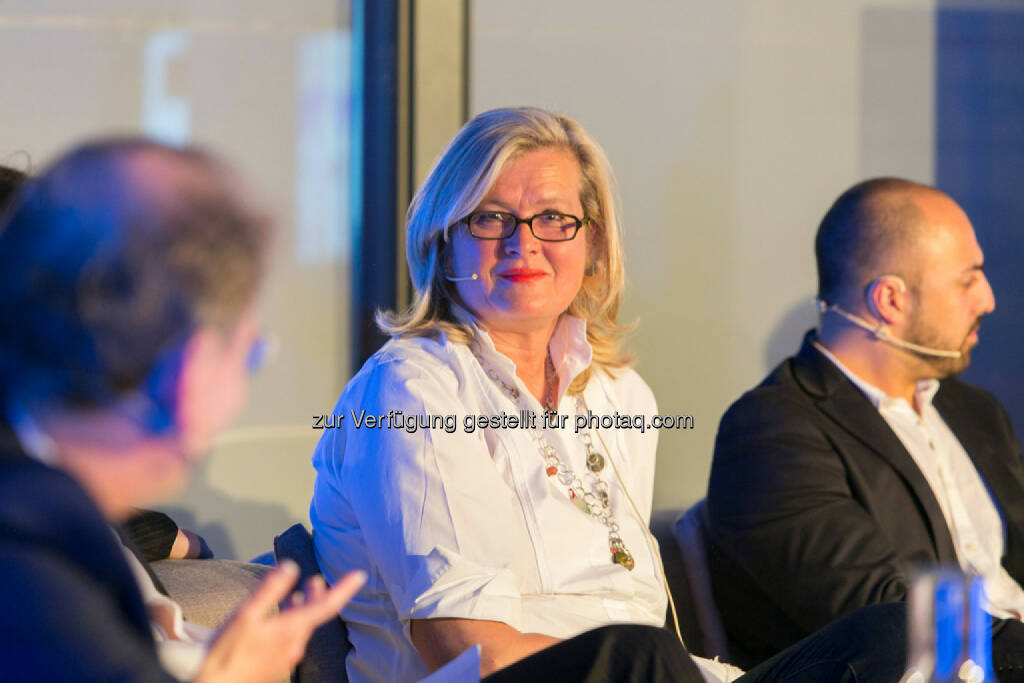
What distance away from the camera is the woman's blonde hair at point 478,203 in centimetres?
230

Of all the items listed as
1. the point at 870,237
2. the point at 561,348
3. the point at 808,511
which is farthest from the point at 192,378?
the point at 870,237

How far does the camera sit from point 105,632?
0.78 m

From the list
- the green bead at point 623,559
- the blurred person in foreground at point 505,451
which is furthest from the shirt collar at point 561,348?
the green bead at point 623,559

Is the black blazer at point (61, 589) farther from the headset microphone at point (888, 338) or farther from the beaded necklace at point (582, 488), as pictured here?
the headset microphone at point (888, 338)

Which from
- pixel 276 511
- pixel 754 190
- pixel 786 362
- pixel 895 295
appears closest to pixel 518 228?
pixel 786 362

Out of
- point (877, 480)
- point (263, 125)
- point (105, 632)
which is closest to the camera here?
point (105, 632)

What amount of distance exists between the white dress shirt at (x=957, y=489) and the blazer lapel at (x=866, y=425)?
0.16 feet

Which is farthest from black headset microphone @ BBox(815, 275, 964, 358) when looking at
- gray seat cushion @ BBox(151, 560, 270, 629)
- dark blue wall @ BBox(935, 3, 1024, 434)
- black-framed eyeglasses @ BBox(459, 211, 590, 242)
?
gray seat cushion @ BBox(151, 560, 270, 629)

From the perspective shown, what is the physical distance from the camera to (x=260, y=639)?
2.81 ft

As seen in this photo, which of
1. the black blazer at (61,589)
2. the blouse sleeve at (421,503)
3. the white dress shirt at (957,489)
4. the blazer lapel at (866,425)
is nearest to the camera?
the black blazer at (61,589)

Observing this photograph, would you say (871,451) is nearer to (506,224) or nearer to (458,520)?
(506,224)

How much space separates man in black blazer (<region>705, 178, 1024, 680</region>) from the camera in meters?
2.55

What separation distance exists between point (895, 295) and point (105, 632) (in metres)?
2.51

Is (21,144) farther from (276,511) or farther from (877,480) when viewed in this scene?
(877,480)
